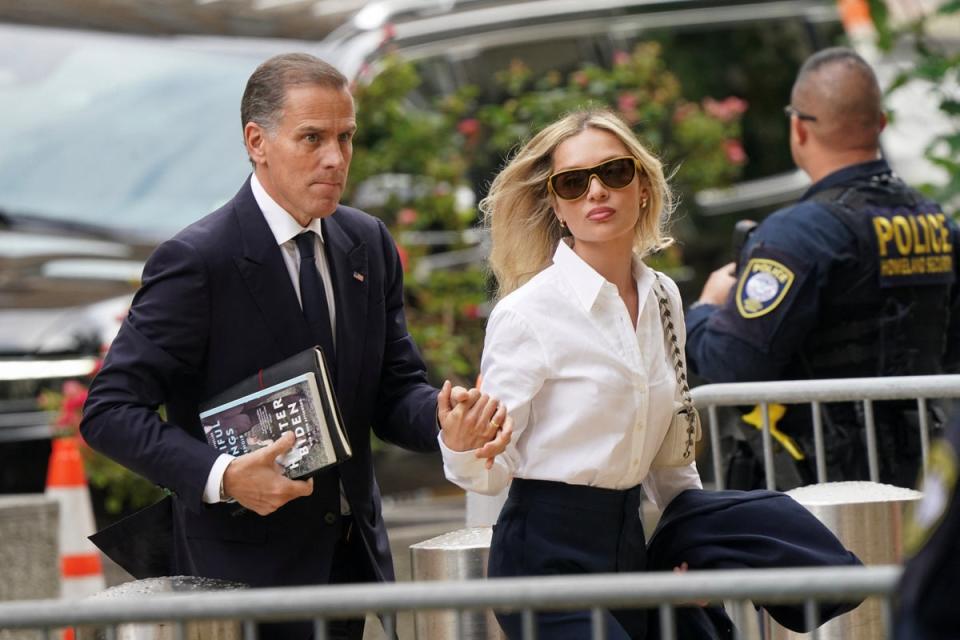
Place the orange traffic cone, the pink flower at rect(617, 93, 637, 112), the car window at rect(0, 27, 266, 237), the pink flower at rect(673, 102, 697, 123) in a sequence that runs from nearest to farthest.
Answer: the orange traffic cone → the car window at rect(0, 27, 266, 237) → the pink flower at rect(617, 93, 637, 112) → the pink flower at rect(673, 102, 697, 123)

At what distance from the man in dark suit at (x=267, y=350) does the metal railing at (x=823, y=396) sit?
46.0 inches

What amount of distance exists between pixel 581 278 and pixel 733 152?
6.61 m

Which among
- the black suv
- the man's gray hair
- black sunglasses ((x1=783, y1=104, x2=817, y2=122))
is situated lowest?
the man's gray hair

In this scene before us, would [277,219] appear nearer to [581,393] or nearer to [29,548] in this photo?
[581,393]

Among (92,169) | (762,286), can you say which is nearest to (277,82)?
(762,286)

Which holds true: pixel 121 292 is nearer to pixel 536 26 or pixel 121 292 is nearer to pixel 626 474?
pixel 536 26

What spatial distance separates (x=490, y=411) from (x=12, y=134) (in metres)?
6.05

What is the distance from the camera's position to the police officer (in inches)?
205

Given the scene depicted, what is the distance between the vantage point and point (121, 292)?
8039 mm

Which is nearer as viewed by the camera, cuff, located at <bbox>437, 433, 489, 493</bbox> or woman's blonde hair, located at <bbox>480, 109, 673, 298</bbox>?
cuff, located at <bbox>437, 433, 489, 493</bbox>

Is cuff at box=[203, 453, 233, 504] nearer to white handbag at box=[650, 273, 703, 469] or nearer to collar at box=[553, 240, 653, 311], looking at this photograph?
collar at box=[553, 240, 653, 311]

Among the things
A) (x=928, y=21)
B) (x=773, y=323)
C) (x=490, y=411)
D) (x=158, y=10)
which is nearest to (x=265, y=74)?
(x=490, y=411)

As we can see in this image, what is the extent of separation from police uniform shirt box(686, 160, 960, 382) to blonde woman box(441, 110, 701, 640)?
4.50ft

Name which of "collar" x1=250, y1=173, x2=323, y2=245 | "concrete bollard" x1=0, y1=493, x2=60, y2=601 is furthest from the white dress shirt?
"concrete bollard" x1=0, y1=493, x2=60, y2=601
